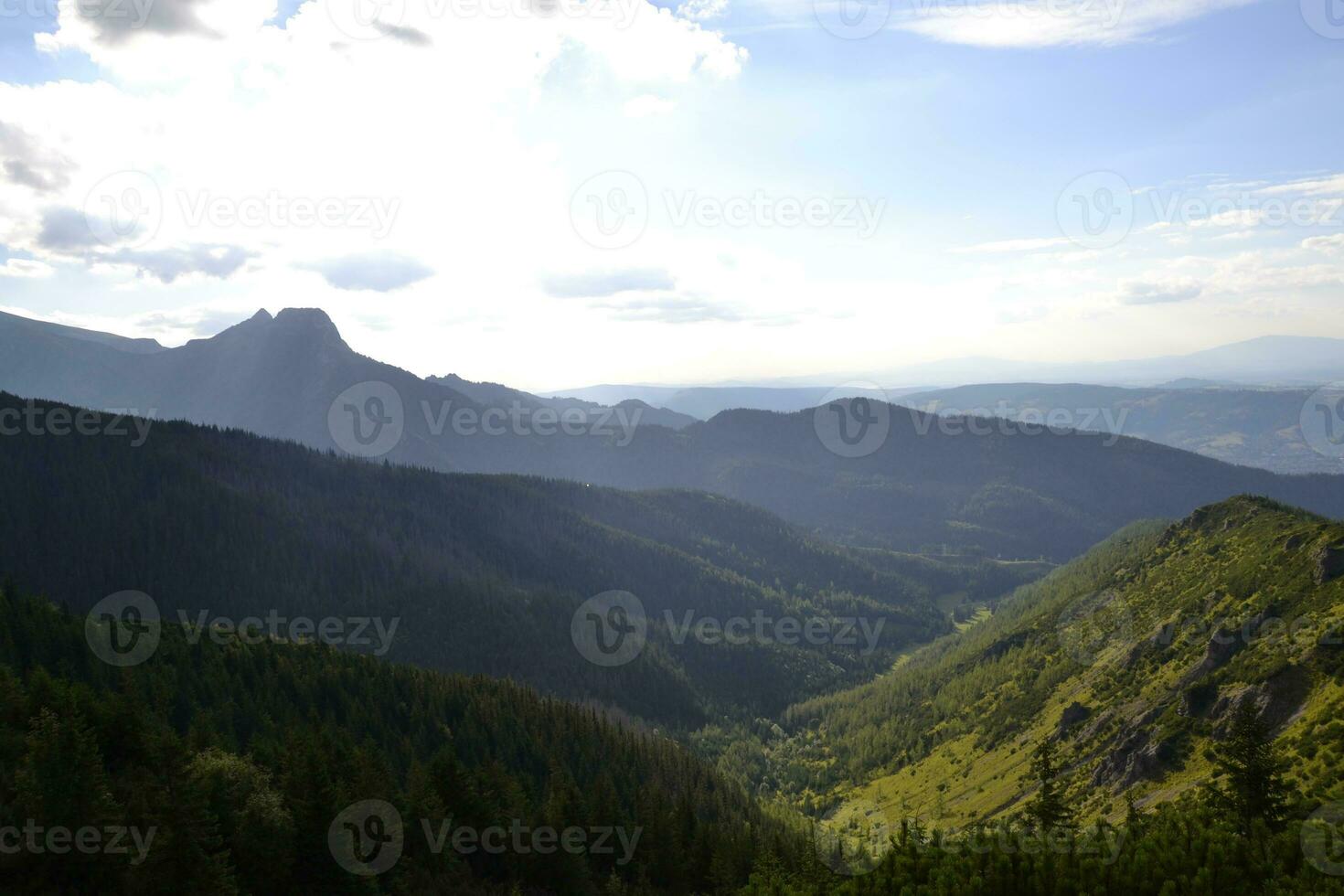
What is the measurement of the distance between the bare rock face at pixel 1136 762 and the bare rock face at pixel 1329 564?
34207 millimetres

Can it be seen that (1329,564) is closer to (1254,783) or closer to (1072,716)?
(1072,716)

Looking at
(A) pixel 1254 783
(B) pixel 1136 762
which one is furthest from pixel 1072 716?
(A) pixel 1254 783

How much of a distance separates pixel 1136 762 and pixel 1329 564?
139ft

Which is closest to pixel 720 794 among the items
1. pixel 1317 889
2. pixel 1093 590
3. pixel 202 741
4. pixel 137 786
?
pixel 202 741

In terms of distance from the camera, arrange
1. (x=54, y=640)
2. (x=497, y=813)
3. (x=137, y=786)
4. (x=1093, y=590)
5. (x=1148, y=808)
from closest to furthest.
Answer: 1. (x=137, y=786)
2. (x=497, y=813)
3. (x=1148, y=808)
4. (x=54, y=640)
5. (x=1093, y=590)

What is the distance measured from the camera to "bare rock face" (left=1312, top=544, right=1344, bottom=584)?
107 meters

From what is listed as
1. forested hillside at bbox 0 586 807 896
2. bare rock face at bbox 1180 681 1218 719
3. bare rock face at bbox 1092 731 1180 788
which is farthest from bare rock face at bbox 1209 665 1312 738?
forested hillside at bbox 0 586 807 896

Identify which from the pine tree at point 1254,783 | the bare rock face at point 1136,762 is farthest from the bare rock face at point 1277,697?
the pine tree at point 1254,783

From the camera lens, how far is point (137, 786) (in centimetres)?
5666

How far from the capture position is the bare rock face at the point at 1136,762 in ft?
314

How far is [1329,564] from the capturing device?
356 ft

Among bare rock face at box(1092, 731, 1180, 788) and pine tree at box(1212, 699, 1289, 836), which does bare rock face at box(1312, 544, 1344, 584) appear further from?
pine tree at box(1212, 699, 1289, 836)

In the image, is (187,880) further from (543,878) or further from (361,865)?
(543,878)

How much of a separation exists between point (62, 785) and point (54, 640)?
7673 centimetres
